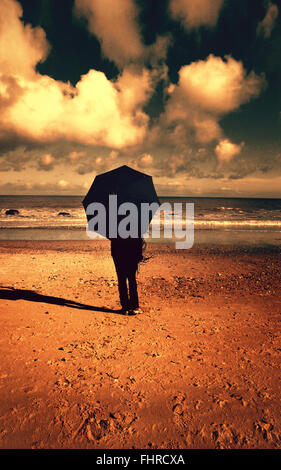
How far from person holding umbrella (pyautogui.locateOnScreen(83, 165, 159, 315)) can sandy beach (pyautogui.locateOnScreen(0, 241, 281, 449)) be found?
1.44m

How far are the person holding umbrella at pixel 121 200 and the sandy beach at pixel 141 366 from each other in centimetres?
144

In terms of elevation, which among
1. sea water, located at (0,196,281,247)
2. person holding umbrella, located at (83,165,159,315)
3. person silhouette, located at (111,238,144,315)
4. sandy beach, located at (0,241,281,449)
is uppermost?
person holding umbrella, located at (83,165,159,315)

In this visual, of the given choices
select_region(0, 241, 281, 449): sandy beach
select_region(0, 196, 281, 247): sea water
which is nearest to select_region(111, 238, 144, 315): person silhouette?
select_region(0, 241, 281, 449): sandy beach

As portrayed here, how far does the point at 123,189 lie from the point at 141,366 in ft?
10.4

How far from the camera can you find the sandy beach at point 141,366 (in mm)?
2686

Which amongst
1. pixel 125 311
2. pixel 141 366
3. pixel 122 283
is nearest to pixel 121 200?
pixel 122 283

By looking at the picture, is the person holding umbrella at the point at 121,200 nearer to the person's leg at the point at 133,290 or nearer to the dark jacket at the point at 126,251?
the dark jacket at the point at 126,251

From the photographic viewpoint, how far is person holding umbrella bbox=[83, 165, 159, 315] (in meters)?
4.91

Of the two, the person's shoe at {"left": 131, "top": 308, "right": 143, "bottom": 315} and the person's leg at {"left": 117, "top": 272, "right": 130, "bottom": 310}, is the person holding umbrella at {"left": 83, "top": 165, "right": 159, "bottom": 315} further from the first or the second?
the person's shoe at {"left": 131, "top": 308, "right": 143, "bottom": 315}

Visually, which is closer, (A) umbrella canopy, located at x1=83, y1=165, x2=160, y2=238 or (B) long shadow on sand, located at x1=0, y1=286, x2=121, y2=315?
(A) umbrella canopy, located at x1=83, y1=165, x2=160, y2=238

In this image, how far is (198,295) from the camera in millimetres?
7023

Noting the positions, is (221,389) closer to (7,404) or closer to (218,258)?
(7,404)

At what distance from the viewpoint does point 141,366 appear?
377cm

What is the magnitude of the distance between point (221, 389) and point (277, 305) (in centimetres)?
387
